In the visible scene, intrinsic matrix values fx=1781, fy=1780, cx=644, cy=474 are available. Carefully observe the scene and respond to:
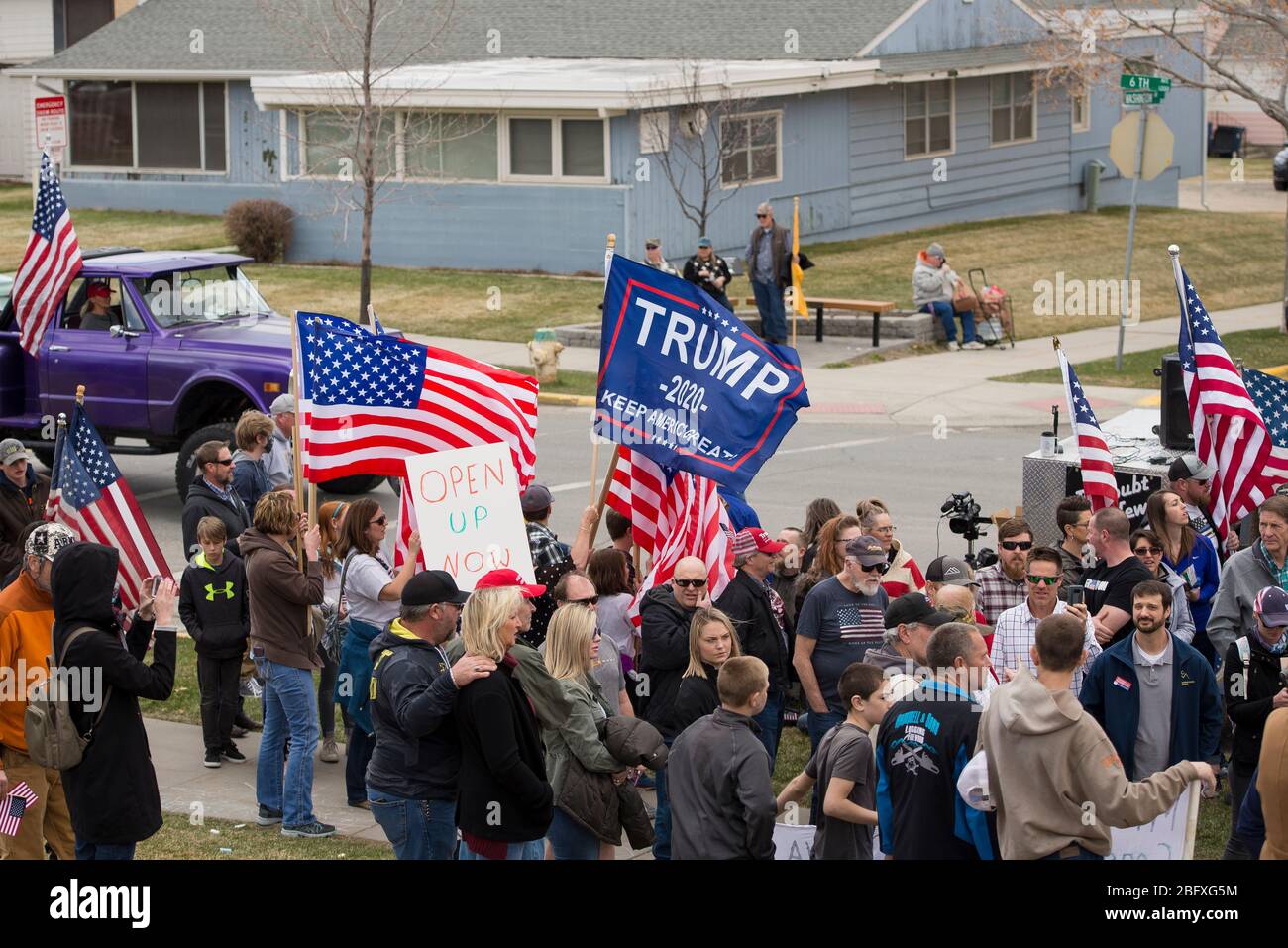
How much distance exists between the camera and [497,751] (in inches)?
274

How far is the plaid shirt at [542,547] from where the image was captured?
1005cm

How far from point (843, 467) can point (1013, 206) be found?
2240 cm

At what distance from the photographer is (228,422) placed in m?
16.7

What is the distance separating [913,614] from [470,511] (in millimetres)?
2574

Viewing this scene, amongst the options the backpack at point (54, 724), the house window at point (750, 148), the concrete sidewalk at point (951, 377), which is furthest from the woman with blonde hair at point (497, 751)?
the house window at point (750, 148)

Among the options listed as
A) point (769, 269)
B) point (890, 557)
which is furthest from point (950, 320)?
point (890, 557)

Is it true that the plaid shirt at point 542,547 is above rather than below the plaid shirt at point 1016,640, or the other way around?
above

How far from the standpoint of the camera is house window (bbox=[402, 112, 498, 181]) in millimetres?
31531

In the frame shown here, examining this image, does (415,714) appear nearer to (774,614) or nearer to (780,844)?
(780,844)

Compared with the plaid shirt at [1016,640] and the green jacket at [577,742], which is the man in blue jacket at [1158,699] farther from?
the green jacket at [577,742]

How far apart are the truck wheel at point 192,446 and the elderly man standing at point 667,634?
7.96 m

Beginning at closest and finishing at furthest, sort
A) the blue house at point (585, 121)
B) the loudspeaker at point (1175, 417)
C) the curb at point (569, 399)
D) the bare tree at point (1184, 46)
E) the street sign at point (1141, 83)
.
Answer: the loudspeaker at point (1175, 417)
the street sign at point (1141, 83)
the curb at point (569, 399)
the bare tree at point (1184, 46)
the blue house at point (585, 121)
